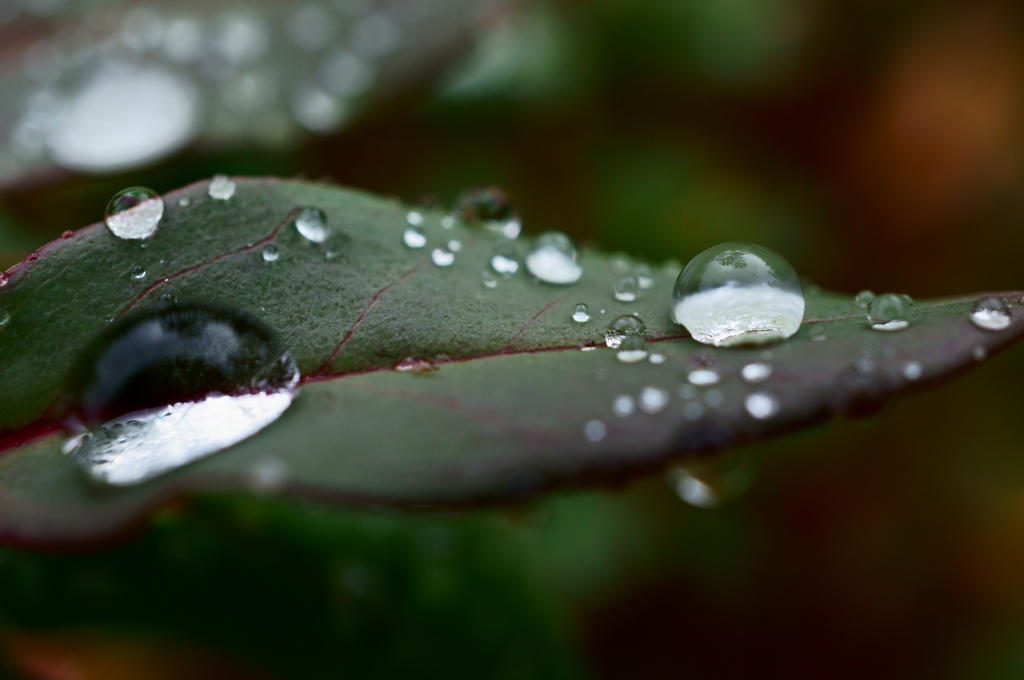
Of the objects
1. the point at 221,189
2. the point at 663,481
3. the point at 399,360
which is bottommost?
the point at 663,481

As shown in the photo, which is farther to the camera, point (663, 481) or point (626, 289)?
point (663, 481)

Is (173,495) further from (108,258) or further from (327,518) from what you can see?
(327,518)

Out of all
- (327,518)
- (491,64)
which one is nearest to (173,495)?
(327,518)

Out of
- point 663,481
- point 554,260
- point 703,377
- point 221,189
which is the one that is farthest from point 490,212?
point 663,481

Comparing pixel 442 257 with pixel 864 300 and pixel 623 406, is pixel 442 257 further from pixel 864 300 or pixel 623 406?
pixel 864 300

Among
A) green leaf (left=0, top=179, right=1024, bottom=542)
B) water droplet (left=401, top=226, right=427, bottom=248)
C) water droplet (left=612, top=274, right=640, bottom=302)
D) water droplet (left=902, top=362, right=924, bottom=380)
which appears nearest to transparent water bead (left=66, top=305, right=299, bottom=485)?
green leaf (left=0, top=179, right=1024, bottom=542)

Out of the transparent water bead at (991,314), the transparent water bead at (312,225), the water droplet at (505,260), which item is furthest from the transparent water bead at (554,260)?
the transparent water bead at (991,314)

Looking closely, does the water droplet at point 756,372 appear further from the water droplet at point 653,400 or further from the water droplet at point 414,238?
the water droplet at point 414,238
